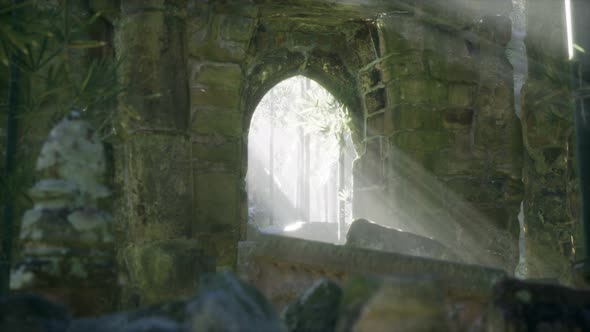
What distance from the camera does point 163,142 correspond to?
402 centimetres

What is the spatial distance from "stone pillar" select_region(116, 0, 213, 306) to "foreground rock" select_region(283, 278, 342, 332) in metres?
1.94

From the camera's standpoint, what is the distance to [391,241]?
3.97 m

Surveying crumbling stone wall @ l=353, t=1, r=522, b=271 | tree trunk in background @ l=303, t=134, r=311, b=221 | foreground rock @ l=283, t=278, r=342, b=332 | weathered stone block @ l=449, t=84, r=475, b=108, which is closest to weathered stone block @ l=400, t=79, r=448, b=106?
crumbling stone wall @ l=353, t=1, r=522, b=271

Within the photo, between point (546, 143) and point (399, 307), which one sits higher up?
point (546, 143)

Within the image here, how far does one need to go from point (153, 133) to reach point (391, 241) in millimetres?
1670

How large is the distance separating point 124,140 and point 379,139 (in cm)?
217

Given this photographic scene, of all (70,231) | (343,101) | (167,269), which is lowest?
(167,269)

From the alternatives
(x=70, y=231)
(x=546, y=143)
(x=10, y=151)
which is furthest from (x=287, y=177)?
(x=70, y=231)

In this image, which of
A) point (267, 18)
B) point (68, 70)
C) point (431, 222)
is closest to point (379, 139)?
point (431, 222)

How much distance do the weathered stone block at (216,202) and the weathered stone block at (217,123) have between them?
30cm

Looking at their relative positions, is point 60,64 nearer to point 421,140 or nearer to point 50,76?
point 50,76

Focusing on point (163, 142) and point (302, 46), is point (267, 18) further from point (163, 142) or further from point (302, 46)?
point (163, 142)

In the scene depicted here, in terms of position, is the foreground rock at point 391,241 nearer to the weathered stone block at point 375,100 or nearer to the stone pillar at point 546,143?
the weathered stone block at point 375,100

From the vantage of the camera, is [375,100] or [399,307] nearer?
[399,307]
